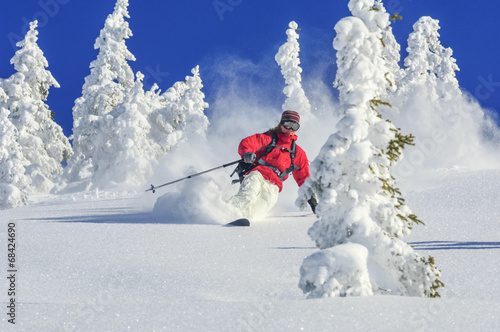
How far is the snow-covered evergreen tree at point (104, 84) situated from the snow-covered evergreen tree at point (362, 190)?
1248 inches

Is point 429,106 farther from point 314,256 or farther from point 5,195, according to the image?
point 314,256

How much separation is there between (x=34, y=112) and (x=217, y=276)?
3307cm

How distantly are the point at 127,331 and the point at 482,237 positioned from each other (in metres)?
5.40

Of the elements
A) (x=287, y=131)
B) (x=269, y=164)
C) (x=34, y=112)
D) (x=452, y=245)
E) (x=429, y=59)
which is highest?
(x=429, y=59)

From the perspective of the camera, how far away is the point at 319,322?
8.06 ft

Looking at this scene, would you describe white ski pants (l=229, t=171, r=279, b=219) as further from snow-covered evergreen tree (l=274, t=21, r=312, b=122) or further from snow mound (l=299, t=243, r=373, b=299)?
snow-covered evergreen tree (l=274, t=21, r=312, b=122)

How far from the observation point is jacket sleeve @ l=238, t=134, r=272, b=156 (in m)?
8.88

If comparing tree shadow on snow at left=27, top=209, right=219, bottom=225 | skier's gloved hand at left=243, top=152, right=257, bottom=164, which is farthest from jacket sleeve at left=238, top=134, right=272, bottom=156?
tree shadow on snow at left=27, top=209, right=219, bottom=225

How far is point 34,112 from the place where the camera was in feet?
111

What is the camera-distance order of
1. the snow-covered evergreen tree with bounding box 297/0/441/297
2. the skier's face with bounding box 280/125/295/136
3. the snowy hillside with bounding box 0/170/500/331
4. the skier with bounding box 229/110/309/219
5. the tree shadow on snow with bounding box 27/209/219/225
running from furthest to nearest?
the skier's face with bounding box 280/125/295/136 < the skier with bounding box 229/110/309/219 < the tree shadow on snow with bounding box 27/209/219/225 < the snow-covered evergreen tree with bounding box 297/0/441/297 < the snowy hillside with bounding box 0/170/500/331

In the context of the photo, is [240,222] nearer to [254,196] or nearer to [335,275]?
[254,196]

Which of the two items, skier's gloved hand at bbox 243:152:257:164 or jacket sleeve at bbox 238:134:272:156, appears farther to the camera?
jacket sleeve at bbox 238:134:272:156

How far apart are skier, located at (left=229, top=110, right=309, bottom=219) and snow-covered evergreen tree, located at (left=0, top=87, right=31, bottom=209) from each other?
65.6 feet

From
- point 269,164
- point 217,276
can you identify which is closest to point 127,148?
point 269,164
